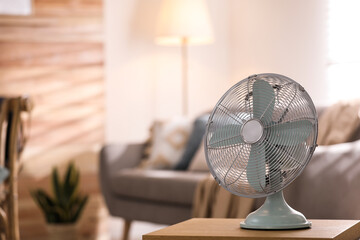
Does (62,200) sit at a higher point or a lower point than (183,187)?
lower

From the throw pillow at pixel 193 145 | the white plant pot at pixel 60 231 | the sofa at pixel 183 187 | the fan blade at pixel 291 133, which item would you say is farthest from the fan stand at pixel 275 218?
the white plant pot at pixel 60 231

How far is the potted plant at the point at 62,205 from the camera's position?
4156 mm

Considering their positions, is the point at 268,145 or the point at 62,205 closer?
the point at 268,145

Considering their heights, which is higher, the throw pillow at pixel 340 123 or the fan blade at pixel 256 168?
the fan blade at pixel 256 168

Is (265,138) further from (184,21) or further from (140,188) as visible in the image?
(184,21)

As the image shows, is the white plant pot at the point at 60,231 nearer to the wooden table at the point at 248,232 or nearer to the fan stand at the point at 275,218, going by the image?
the wooden table at the point at 248,232

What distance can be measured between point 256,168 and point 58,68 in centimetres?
324

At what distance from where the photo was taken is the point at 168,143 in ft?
13.0

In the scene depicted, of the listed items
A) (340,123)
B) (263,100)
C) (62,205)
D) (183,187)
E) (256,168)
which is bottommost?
(62,205)

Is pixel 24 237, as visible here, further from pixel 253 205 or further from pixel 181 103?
pixel 253 205

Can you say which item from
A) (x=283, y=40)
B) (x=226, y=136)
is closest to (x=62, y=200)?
(x=283, y=40)

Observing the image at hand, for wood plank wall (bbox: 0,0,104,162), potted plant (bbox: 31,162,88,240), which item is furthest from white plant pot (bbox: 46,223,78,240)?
wood plank wall (bbox: 0,0,104,162)

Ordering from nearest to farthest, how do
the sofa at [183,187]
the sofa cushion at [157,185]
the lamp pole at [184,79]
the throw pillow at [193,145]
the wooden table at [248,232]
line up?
the wooden table at [248,232] → the sofa at [183,187] → the sofa cushion at [157,185] → the throw pillow at [193,145] → the lamp pole at [184,79]

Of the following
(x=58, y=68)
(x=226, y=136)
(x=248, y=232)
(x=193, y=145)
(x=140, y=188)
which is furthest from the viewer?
(x=58, y=68)
